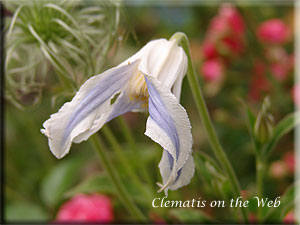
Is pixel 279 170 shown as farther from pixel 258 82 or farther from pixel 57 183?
pixel 57 183

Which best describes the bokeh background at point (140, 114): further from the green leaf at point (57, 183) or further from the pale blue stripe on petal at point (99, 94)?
the pale blue stripe on petal at point (99, 94)

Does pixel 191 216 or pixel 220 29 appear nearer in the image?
pixel 191 216

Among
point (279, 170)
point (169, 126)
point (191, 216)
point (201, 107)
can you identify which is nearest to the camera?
point (169, 126)

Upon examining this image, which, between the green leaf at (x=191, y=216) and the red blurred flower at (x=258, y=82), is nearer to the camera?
the green leaf at (x=191, y=216)

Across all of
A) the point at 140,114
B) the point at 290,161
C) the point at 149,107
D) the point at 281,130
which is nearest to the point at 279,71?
the point at 290,161

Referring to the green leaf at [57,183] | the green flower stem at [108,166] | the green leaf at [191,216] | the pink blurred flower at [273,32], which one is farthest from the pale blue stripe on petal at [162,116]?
the pink blurred flower at [273,32]

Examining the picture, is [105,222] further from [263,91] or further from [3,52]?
[263,91]

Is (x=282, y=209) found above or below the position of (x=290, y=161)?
above
